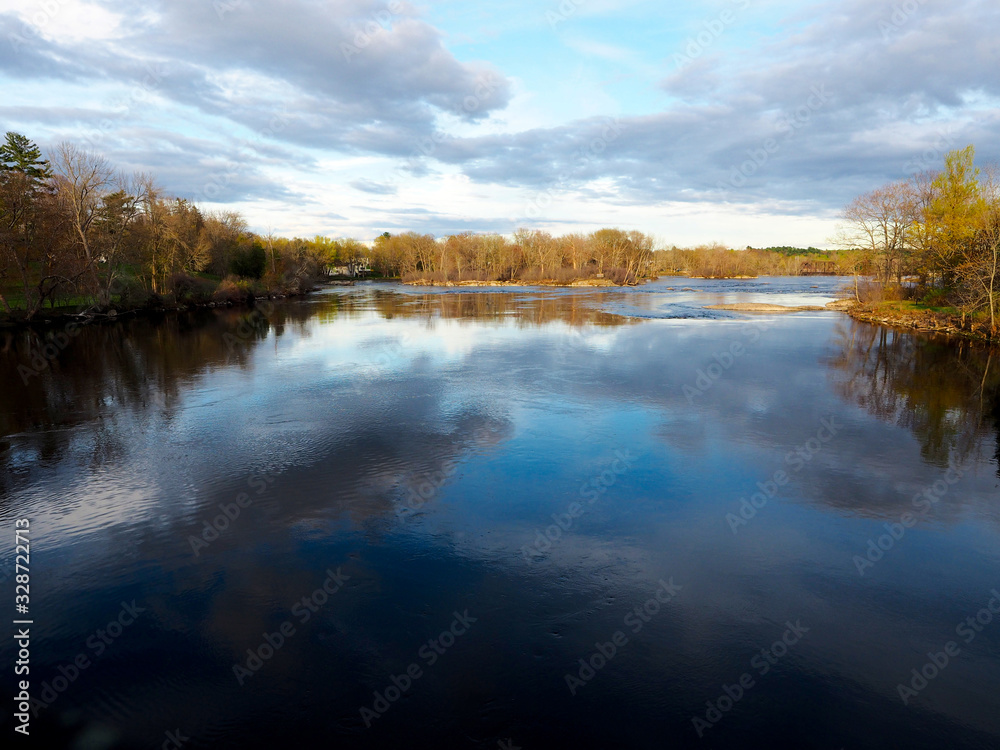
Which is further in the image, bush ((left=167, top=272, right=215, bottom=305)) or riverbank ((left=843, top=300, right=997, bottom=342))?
bush ((left=167, top=272, right=215, bottom=305))

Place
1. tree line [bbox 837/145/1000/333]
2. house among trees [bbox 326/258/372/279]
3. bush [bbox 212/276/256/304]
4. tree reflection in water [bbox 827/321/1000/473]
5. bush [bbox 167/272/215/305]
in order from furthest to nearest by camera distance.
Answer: house among trees [bbox 326/258/372/279] → bush [bbox 212/276/256/304] → bush [bbox 167/272/215/305] → tree line [bbox 837/145/1000/333] → tree reflection in water [bbox 827/321/1000/473]

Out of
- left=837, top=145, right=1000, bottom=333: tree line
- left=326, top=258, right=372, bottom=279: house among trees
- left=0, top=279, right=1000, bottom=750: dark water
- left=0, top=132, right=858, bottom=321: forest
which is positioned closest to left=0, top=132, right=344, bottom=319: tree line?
left=0, top=132, right=858, bottom=321: forest

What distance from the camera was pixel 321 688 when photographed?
4820mm

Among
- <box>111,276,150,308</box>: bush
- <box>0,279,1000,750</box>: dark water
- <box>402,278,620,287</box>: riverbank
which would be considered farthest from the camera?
<box>402,278,620,287</box>: riverbank

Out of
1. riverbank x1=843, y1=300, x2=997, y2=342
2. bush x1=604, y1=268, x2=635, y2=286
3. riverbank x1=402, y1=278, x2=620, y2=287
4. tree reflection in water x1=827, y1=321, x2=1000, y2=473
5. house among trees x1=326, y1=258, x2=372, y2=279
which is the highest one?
house among trees x1=326, y1=258, x2=372, y2=279

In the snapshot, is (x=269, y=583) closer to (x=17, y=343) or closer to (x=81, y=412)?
(x=81, y=412)

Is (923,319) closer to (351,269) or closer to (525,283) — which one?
(525,283)

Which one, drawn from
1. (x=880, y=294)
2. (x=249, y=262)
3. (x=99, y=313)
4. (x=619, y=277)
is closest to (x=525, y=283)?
(x=619, y=277)

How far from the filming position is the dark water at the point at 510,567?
4613 mm

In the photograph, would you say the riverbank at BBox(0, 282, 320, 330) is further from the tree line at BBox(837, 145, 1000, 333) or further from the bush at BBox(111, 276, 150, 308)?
the tree line at BBox(837, 145, 1000, 333)

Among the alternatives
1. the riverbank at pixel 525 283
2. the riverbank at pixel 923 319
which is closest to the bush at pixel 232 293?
the riverbank at pixel 525 283

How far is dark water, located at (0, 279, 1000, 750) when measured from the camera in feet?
15.1

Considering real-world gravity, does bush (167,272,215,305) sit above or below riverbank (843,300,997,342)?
above

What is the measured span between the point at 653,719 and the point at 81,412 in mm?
14746
